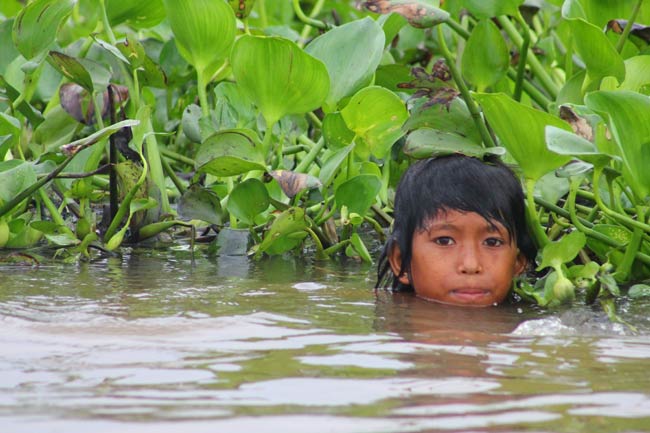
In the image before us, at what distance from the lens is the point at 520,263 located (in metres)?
2.87

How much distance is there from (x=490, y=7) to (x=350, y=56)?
15.2 inches

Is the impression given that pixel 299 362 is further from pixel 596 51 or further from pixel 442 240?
pixel 596 51

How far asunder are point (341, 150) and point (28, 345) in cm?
121

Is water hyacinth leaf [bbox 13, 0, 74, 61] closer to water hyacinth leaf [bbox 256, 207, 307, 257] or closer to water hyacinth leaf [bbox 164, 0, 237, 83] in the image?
water hyacinth leaf [bbox 164, 0, 237, 83]

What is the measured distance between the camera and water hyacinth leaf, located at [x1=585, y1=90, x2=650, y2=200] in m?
2.39

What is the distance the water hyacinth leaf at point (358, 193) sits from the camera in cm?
304

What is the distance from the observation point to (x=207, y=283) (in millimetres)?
2934

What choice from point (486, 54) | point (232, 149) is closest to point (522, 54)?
point (486, 54)

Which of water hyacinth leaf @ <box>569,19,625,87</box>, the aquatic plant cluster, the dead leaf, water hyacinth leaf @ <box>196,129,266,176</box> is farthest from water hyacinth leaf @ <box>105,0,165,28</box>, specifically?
the dead leaf

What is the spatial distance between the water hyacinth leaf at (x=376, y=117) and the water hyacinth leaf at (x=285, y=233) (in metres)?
0.27

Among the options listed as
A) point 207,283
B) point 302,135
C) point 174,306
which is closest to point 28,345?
point 174,306

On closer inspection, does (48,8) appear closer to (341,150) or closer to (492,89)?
(341,150)

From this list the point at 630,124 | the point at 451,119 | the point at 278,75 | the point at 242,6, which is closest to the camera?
the point at 630,124

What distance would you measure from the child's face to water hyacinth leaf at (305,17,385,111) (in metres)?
0.54
